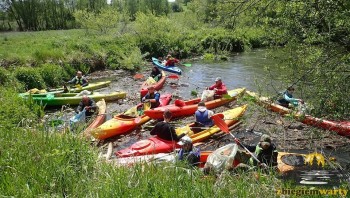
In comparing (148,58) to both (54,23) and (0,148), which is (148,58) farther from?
(54,23)

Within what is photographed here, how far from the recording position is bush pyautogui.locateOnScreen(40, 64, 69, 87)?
50.7ft

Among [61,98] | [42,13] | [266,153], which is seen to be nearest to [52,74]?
[61,98]

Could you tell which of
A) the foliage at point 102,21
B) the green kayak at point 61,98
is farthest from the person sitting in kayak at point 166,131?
the foliage at point 102,21

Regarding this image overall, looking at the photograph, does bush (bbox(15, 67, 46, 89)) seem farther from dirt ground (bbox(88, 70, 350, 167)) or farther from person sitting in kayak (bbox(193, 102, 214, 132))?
person sitting in kayak (bbox(193, 102, 214, 132))

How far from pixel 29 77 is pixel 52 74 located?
1.63 m

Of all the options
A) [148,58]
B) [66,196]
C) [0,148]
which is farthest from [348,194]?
[148,58]

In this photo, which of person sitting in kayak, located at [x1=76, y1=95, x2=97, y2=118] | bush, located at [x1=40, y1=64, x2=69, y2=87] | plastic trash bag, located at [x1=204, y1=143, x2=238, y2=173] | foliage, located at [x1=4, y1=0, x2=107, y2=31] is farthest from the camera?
foliage, located at [x1=4, y1=0, x2=107, y2=31]

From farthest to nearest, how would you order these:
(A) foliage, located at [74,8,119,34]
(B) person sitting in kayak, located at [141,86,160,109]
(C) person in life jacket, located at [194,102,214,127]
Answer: (A) foliage, located at [74,8,119,34], (B) person sitting in kayak, located at [141,86,160,109], (C) person in life jacket, located at [194,102,214,127]

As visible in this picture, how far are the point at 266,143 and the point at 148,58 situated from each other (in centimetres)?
1932

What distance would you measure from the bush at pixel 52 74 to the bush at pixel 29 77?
1.90 feet

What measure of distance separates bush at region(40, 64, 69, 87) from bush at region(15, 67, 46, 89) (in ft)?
1.90

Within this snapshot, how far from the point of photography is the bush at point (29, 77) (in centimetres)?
1404

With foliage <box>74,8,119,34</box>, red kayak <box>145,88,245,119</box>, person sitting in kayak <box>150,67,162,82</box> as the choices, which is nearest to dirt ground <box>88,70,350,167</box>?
red kayak <box>145,88,245,119</box>

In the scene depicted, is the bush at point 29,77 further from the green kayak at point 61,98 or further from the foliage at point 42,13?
the foliage at point 42,13
